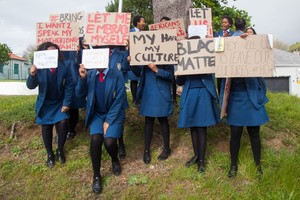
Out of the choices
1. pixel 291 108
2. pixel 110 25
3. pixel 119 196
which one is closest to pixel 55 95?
pixel 110 25

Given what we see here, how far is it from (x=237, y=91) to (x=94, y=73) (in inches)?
73.5

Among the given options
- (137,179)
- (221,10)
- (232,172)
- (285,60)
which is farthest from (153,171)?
(285,60)

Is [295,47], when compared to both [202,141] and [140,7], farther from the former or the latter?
[202,141]

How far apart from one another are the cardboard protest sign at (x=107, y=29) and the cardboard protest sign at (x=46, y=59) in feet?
1.82

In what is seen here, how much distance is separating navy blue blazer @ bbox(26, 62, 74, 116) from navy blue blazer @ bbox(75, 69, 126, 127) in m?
0.56

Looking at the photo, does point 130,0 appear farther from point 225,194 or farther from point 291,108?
point 225,194

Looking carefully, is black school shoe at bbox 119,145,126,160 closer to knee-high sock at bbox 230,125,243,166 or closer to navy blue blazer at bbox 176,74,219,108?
navy blue blazer at bbox 176,74,219,108

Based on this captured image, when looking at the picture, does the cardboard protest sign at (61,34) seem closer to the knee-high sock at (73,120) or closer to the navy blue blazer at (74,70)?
the navy blue blazer at (74,70)

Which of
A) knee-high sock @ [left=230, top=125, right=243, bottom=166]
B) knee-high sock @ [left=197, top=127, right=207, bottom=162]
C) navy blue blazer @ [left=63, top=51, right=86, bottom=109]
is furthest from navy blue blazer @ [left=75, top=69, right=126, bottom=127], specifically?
knee-high sock @ [left=230, top=125, right=243, bottom=166]

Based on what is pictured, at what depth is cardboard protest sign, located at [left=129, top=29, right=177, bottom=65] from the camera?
159 inches

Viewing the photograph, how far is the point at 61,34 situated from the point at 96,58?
3.85 feet

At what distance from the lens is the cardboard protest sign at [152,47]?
159 inches

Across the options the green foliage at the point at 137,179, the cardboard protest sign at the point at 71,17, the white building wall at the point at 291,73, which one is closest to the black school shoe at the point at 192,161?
the green foliage at the point at 137,179

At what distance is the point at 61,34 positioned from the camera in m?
4.54
